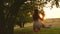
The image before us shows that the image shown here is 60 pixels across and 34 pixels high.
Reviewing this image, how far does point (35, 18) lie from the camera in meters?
8.84

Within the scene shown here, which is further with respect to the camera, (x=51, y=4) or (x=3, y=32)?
(x=51, y=4)

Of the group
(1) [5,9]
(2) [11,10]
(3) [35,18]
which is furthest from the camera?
(1) [5,9]

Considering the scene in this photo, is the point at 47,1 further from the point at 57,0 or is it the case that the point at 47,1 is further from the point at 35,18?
the point at 35,18

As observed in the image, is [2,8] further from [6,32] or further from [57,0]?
[57,0]

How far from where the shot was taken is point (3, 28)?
12234mm

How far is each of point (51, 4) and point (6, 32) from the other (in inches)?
130

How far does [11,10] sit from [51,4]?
2.84m

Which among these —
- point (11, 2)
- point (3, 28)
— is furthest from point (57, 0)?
point (3, 28)

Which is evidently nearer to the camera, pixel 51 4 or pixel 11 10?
pixel 11 10

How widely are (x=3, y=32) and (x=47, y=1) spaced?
3.09m

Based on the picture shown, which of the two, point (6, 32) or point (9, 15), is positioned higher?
point (9, 15)

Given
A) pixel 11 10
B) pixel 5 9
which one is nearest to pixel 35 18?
pixel 11 10

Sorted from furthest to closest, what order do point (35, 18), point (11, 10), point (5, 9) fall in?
point (5, 9)
point (11, 10)
point (35, 18)

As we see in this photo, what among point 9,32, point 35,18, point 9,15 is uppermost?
point 35,18
